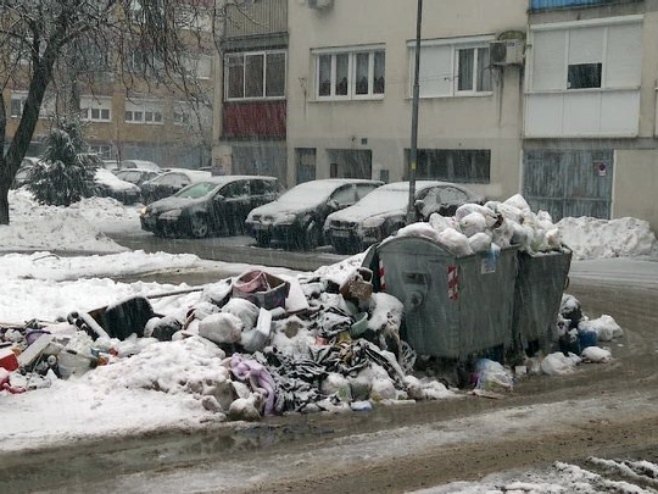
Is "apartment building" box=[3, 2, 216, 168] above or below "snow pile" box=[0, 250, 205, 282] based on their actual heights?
above

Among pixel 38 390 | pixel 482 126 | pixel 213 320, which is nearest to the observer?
pixel 38 390

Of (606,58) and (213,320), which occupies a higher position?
(606,58)

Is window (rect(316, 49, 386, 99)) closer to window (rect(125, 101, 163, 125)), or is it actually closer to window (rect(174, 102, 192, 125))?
window (rect(174, 102, 192, 125))

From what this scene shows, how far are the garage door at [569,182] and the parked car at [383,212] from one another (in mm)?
4017

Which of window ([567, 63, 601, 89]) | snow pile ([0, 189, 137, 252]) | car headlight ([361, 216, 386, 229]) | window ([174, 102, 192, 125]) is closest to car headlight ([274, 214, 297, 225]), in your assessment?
car headlight ([361, 216, 386, 229])

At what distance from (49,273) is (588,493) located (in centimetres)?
1151

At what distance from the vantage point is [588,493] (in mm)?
5660

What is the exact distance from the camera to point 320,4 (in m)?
29.3

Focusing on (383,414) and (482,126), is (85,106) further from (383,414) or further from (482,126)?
(383,414)

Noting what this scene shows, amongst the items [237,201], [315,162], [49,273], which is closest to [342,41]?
[315,162]

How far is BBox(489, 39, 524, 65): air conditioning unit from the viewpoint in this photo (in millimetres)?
25078

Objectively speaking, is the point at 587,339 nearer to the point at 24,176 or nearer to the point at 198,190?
the point at 198,190

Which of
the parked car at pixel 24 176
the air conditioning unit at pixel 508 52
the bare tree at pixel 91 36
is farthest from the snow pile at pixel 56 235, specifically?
the air conditioning unit at pixel 508 52

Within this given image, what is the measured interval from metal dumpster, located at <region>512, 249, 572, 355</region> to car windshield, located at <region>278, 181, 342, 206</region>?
12212 millimetres
